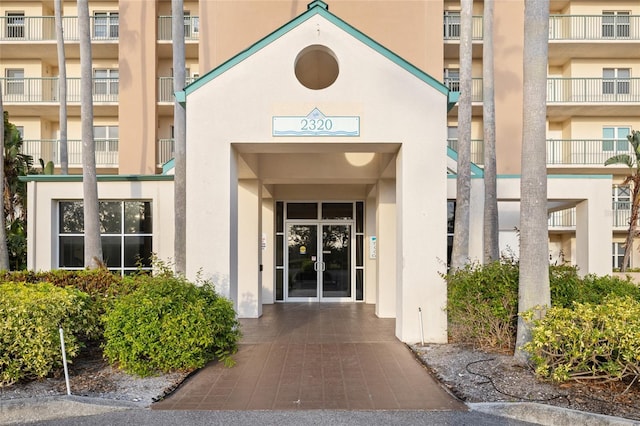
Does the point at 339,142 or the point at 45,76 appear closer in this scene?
the point at 339,142

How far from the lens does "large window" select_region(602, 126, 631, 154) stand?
23.9 m

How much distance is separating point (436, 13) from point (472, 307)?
1747cm

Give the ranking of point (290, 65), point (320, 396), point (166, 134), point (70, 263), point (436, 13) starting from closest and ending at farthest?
point (320, 396) → point (290, 65) → point (70, 263) → point (436, 13) → point (166, 134)

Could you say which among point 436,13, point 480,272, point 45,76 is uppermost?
point 436,13

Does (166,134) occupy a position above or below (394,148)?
above

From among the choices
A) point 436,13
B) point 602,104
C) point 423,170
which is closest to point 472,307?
point 423,170

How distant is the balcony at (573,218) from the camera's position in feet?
77.0

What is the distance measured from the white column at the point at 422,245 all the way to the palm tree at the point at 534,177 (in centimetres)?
197

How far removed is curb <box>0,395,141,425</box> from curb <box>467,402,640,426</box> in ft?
13.6

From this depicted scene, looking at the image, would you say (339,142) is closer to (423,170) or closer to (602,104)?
(423,170)

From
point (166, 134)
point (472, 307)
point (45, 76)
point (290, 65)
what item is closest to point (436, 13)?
point (166, 134)

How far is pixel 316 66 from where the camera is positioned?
1081 centimetres

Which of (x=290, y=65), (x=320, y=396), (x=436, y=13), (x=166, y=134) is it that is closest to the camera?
(x=320, y=396)

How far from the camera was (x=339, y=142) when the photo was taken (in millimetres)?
9180
